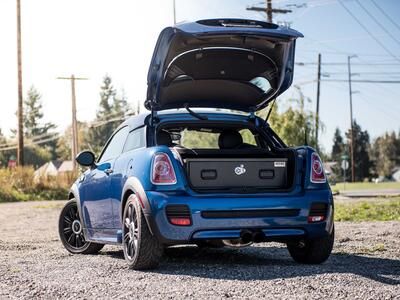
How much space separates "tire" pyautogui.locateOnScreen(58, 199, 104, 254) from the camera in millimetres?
8305

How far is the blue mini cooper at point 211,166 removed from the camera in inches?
240

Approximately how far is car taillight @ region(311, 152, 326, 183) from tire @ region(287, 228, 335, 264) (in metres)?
0.54

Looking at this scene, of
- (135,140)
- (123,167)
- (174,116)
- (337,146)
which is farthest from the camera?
(337,146)

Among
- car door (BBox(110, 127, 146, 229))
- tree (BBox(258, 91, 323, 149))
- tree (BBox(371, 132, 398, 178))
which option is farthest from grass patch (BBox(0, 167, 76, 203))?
tree (BBox(371, 132, 398, 178))

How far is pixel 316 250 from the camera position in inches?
261

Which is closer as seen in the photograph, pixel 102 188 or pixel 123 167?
pixel 123 167

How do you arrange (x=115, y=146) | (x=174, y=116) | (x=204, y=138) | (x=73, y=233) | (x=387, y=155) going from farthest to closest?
(x=387, y=155) → (x=204, y=138) → (x=73, y=233) → (x=115, y=146) → (x=174, y=116)

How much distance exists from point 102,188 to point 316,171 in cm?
239

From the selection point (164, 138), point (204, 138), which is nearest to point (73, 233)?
point (164, 138)

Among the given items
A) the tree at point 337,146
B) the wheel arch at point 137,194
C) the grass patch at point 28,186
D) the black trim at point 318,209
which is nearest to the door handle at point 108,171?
the wheel arch at point 137,194

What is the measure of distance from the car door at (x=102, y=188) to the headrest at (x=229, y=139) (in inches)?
42.1

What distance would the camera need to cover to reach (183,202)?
602 cm

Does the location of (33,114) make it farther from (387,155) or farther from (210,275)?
(210,275)

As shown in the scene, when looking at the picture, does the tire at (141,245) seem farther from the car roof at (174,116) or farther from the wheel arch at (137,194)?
the car roof at (174,116)
